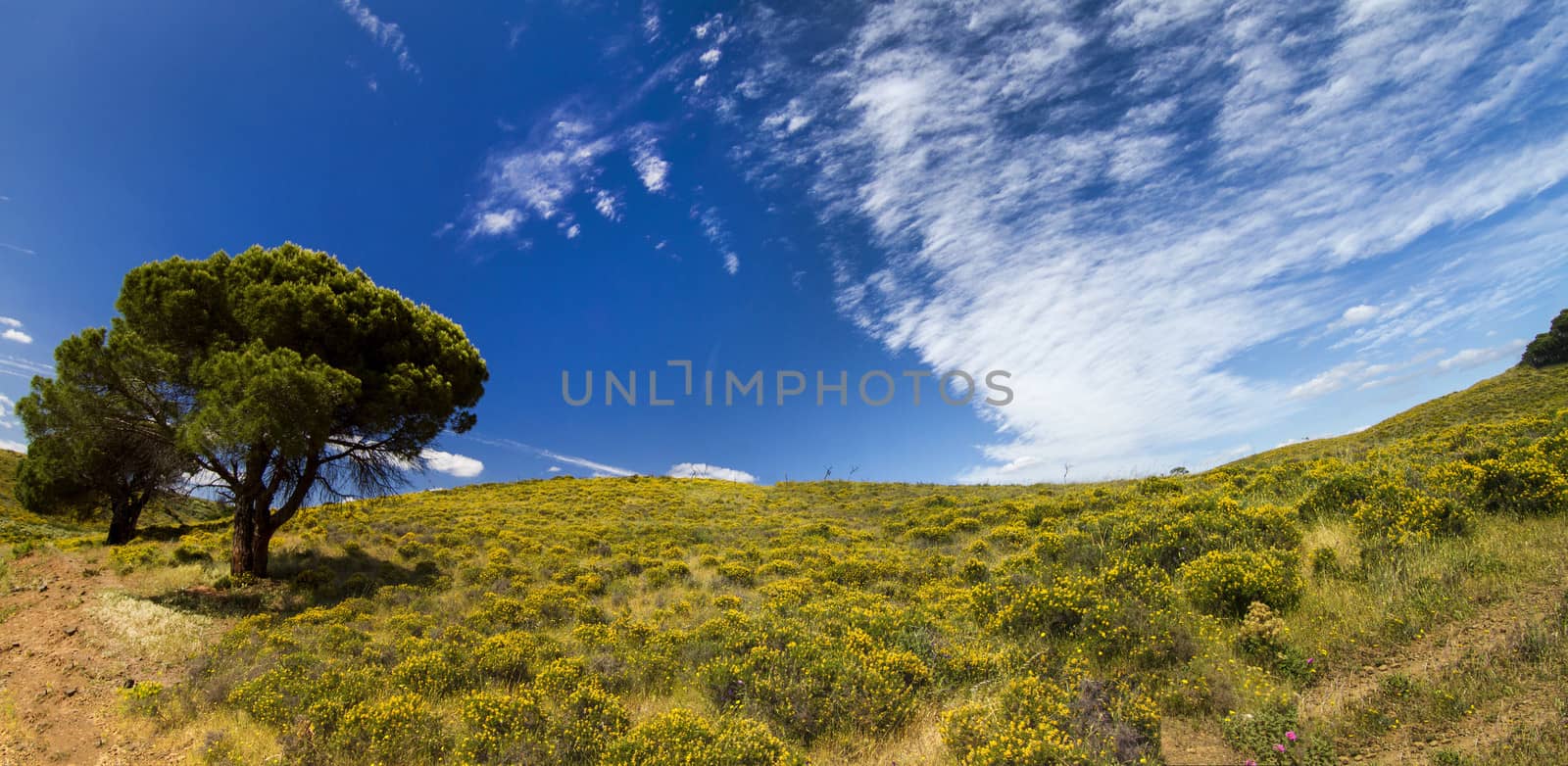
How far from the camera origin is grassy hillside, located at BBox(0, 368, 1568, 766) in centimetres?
500

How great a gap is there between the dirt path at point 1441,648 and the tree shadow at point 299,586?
18001 mm

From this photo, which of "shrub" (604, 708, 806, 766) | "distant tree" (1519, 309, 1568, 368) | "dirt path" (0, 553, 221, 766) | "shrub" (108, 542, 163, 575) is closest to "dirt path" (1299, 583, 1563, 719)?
"shrub" (604, 708, 806, 766)

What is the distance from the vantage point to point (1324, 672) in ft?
18.2

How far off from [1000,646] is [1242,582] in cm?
295

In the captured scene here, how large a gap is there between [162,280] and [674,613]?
14944 mm

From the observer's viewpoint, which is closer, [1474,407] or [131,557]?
[131,557]

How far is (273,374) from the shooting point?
42.7 ft

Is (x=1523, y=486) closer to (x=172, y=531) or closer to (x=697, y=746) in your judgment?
(x=697, y=746)

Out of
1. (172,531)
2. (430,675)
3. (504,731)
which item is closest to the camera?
(504,731)

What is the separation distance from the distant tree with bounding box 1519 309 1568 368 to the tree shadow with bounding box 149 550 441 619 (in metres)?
66.2

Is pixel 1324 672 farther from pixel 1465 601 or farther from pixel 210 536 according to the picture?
pixel 210 536

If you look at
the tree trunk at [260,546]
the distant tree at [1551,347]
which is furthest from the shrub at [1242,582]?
the distant tree at [1551,347]

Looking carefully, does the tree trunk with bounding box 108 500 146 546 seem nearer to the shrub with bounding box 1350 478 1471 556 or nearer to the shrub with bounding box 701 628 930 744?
the shrub with bounding box 701 628 930 744

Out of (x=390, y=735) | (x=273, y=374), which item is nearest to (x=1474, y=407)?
(x=390, y=735)
